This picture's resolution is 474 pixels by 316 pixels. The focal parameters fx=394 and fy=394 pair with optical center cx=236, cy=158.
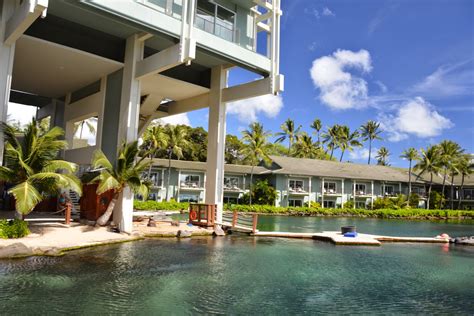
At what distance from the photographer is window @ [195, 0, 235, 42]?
16000 mm

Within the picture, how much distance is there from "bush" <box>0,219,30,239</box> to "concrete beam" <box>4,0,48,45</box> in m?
5.78

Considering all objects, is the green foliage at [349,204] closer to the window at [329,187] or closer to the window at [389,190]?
the window at [329,187]

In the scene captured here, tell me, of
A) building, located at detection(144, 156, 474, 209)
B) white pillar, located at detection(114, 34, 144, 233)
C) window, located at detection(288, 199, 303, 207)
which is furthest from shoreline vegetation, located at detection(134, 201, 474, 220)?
white pillar, located at detection(114, 34, 144, 233)

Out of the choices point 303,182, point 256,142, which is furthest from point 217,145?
point 303,182

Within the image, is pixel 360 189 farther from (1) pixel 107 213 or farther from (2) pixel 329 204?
(1) pixel 107 213

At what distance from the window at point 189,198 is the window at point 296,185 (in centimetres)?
1165

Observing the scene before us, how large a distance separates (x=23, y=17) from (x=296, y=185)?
40.6 metres

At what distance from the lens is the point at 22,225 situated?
12.0 meters

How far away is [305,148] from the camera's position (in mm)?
62969

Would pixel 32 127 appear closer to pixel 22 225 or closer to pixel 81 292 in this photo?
pixel 22 225

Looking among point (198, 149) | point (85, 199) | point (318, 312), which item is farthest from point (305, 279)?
point (198, 149)

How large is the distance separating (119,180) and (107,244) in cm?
250

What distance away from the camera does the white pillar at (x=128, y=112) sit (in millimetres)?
15203

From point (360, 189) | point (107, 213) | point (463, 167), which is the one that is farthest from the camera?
point (463, 167)
